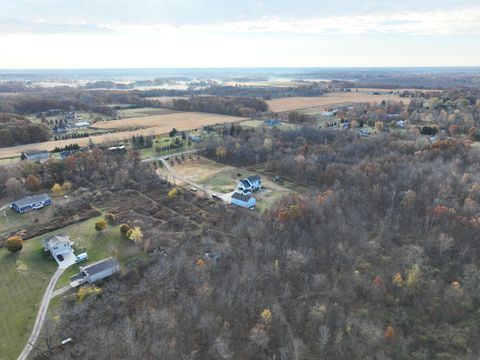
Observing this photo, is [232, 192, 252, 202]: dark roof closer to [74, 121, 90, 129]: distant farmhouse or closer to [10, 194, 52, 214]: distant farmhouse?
[10, 194, 52, 214]: distant farmhouse

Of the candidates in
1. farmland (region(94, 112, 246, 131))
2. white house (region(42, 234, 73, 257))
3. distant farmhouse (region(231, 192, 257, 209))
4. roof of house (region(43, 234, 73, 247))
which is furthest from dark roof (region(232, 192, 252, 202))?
farmland (region(94, 112, 246, 131))

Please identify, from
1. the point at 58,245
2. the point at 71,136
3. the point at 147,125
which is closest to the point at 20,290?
the point at 58,245

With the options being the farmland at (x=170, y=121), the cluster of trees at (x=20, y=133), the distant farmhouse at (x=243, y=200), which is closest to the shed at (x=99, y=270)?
the distant farmhouse at (x=243, y=200)

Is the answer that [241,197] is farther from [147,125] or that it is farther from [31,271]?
[147,125]

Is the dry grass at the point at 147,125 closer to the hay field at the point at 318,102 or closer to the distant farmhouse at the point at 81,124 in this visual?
the distant farmhouse at the point at 81,124

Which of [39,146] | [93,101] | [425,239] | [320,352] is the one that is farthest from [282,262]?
[93,101]

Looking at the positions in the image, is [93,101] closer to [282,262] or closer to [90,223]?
[90,223]

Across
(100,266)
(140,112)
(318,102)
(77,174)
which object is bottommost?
(100,266)

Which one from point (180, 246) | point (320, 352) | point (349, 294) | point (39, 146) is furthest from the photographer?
point (39, 146)
